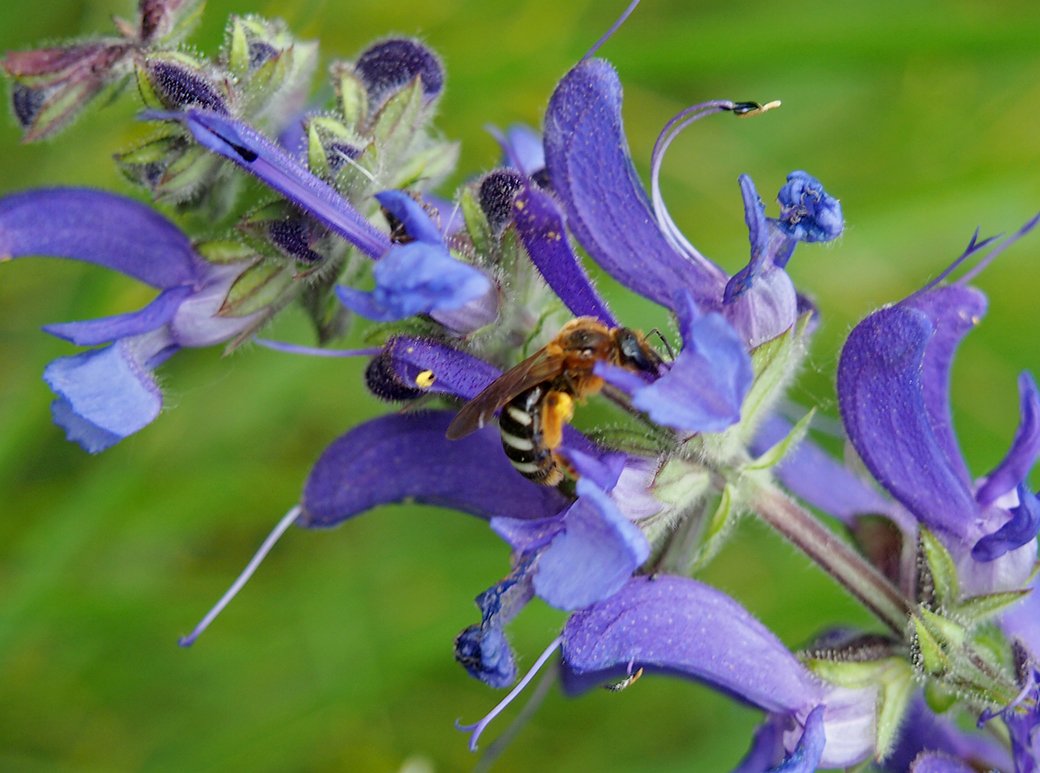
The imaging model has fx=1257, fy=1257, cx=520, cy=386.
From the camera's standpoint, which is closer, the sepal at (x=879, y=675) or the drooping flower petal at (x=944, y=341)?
the sepal at (x=879, y=675)

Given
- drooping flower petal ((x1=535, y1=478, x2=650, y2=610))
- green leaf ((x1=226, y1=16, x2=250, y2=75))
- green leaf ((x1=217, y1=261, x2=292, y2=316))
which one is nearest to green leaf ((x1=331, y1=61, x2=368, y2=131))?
green leaf ((x1=226, y1=16, x2=250, y2=75))

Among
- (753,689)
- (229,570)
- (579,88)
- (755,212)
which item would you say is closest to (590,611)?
(753,689)

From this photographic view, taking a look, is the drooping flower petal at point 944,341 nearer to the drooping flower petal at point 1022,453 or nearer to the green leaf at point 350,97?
the drooping flower petal at point 1022,453

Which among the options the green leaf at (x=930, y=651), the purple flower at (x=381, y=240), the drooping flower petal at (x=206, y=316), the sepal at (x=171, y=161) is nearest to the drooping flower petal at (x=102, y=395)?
the drooping flower petal at (x=206, y=316)

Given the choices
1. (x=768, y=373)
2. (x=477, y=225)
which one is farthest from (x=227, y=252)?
(x=768, y=373)

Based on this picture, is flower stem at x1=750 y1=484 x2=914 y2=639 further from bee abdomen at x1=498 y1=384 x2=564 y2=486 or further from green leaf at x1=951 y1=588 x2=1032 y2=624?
bee abdomen at x1=498 y1=384 x2=564 y2=486

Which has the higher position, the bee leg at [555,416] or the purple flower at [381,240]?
the purple flower at [381,240]

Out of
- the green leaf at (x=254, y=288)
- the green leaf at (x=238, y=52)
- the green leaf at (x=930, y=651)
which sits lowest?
the green leaf at (x=930, y=651)

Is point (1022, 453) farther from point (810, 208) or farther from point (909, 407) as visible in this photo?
point (810, 208)
